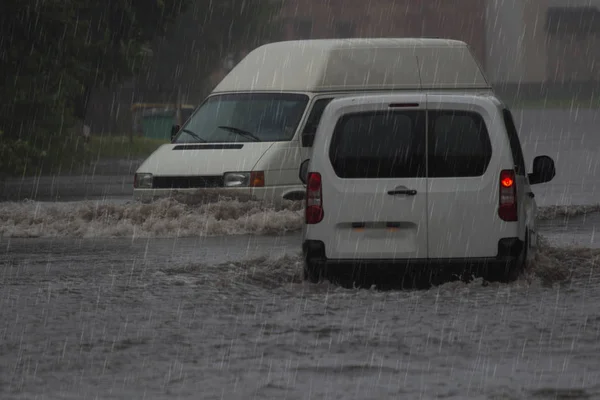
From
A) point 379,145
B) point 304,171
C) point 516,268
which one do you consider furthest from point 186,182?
point 516,268

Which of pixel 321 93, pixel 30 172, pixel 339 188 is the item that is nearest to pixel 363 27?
pixel 30 172

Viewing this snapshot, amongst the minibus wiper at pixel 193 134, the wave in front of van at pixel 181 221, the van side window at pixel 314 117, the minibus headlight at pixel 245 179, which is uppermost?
the van side window at pixel 314 117

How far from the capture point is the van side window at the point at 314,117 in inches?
752

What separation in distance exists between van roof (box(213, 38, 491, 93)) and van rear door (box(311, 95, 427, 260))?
26.5 ft

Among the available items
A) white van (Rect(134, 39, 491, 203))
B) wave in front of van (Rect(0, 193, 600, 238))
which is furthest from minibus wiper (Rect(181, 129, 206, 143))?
wave in front of van (Rect(0, 193, 600, 238))

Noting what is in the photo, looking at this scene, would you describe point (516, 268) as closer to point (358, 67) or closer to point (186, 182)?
point (186, 182)

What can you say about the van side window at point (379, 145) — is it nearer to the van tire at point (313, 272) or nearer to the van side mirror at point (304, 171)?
the van tire at point (313, 272)

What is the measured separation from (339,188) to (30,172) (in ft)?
68.0

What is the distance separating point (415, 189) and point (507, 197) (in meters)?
0.68

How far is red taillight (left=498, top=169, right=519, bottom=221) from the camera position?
37.7 feet

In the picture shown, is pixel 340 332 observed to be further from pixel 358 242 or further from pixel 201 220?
pixel 201 220

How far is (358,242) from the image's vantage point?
11547 mm

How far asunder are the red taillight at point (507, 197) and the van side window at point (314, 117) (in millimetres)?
7547

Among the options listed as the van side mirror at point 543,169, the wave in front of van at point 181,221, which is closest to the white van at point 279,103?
the wave in front of van at point 181,221
